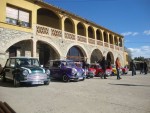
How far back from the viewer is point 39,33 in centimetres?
1706

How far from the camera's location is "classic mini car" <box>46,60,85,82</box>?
42.7ft

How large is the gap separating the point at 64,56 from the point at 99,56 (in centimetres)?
967

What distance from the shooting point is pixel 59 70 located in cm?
1360

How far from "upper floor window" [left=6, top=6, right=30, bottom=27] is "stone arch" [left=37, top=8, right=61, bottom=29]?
11.1 feet

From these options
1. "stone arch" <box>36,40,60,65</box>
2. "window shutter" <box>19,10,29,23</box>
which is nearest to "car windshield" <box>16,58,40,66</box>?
"window shutter" <box>19,10,29,23</box>

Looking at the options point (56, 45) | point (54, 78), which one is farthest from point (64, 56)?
point (54, 78)

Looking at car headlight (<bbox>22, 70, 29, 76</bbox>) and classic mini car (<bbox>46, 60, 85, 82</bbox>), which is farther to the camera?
classic mini car (<bbox>46, 60, 85, 82</bbox>)

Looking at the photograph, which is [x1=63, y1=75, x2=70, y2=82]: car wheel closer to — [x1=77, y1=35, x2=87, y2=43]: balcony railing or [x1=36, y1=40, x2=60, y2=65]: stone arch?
[x1=36, y1=40, x2=60, y2=65]: stone arch

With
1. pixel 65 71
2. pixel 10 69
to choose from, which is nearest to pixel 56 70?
pixel 65 71

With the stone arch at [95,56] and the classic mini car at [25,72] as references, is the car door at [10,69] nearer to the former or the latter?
the classic mini car at [25,72]

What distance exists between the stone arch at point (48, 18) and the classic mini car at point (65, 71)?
280 inches

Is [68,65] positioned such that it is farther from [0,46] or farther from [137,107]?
[137,107]

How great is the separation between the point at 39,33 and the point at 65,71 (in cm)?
564

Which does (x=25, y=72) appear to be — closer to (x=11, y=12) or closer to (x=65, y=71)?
(x=65, y=71)
